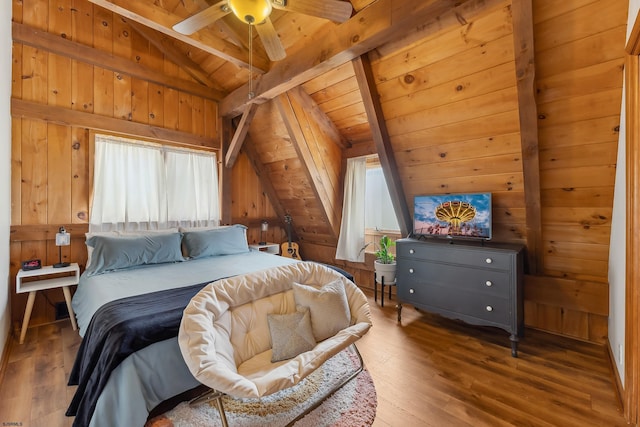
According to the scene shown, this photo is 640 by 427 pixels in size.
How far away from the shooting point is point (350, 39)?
7.11 ft

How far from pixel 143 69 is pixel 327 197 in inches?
107

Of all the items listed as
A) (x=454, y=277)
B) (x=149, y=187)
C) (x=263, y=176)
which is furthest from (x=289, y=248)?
(x=454, y=277)

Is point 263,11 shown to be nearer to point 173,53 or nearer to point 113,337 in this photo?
point 113,337

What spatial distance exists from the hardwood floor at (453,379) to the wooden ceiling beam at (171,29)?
8.94 ft

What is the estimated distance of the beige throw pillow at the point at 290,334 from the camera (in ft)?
5.41

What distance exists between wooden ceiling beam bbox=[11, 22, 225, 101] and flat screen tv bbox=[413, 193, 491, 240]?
3.25 meters

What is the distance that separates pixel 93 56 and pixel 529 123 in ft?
13.7

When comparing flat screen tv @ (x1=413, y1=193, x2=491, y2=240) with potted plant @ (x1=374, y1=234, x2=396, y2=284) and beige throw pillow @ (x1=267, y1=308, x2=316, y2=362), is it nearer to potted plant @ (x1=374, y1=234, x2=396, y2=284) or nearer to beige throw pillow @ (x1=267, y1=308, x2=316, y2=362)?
potted plant @ (x1=374, y1=234, x2=396, y2=284)

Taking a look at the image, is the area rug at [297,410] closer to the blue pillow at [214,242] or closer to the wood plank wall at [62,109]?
the blue pillow at [214,242]

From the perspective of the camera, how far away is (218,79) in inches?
150

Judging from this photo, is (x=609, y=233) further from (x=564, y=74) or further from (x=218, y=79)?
(x=218, y=79)

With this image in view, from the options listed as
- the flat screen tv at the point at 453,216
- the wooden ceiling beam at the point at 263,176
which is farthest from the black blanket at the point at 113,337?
the wooden ceiling beam at the point at 263,176

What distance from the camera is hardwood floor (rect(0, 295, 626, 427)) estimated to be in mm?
1604

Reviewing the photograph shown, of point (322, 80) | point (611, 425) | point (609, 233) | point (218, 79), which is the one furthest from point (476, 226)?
point (218, 79)
